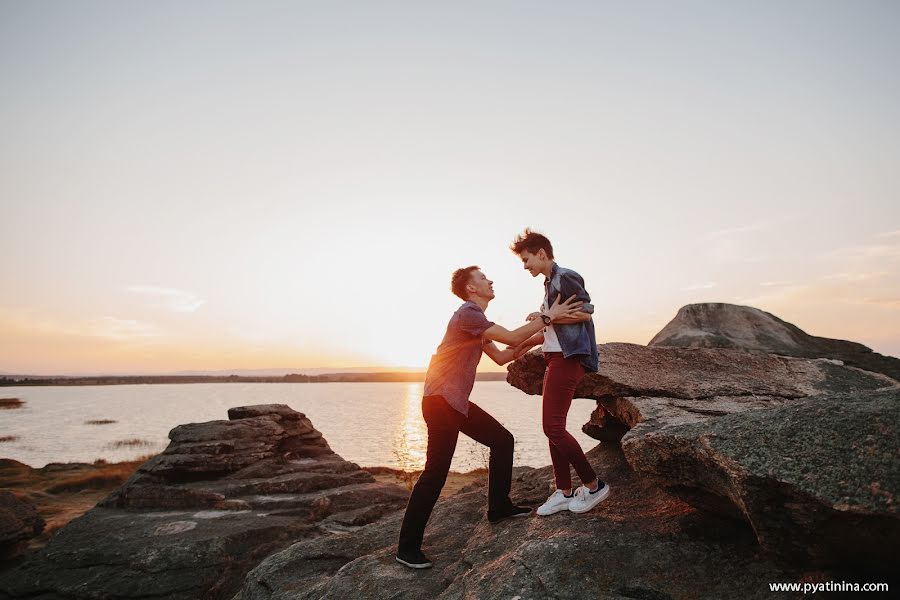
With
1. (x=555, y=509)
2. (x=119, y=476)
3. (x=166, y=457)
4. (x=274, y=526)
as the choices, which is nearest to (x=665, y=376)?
(x=555, y=509)

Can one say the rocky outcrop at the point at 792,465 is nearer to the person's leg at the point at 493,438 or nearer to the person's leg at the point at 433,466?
the person's leg at the point at 493,438

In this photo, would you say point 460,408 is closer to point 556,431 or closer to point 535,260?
point 556,431

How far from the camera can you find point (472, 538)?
6121mm

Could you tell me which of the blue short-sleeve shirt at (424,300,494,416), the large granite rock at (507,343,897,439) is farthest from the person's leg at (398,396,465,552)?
the large granite rock at (507,343,897,439)

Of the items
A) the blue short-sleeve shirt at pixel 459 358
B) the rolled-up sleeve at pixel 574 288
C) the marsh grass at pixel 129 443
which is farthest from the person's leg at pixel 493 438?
the marsh grass at pixel 129 443

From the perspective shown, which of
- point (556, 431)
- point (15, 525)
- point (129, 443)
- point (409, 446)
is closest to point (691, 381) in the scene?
point (556, 431)

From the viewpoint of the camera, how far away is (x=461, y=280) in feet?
20.6

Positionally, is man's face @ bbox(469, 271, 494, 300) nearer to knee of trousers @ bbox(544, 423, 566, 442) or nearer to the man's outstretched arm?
the man's outstretched arm

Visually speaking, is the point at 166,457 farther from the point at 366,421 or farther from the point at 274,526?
the point at 366,421

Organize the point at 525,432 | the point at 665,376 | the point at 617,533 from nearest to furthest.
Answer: the point at 617,533 → the point at 665,376 → the point at 525,432

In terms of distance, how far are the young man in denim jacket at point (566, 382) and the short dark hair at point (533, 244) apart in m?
0.30

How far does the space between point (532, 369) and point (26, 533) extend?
13573mm

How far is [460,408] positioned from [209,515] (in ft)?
26.3

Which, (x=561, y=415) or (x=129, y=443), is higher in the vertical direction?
(x=561, y=415)
